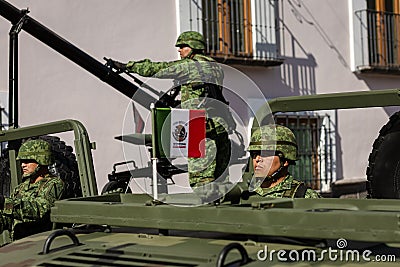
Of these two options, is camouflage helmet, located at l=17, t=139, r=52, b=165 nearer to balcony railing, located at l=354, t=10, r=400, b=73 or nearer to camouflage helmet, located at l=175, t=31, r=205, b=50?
camouflage helmet, located at l=175, t=31, r=205, b=50

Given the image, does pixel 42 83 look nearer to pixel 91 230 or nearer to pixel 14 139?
pixel 14 139

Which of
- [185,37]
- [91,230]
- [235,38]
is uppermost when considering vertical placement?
[235,38]

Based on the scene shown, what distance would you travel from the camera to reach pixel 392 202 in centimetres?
323

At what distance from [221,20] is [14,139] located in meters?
6.80

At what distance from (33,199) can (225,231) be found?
1.73m

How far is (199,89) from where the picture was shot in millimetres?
5547

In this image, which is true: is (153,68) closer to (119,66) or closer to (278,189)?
(119,66)

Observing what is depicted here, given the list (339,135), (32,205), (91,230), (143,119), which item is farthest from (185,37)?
(339,135)

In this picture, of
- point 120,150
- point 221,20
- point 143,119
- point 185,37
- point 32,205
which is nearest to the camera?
point 32,205

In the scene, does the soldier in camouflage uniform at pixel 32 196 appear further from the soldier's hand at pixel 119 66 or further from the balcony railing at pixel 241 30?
the balcony railing at pixel 241 30

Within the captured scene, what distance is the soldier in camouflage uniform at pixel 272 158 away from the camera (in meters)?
3.71

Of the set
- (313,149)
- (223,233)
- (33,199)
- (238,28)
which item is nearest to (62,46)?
(33,199)

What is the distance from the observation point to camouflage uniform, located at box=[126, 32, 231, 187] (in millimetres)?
4590


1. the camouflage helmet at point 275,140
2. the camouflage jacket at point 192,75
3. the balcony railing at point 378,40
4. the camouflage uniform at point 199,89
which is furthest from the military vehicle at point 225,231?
the balcony railing at point 378,40
